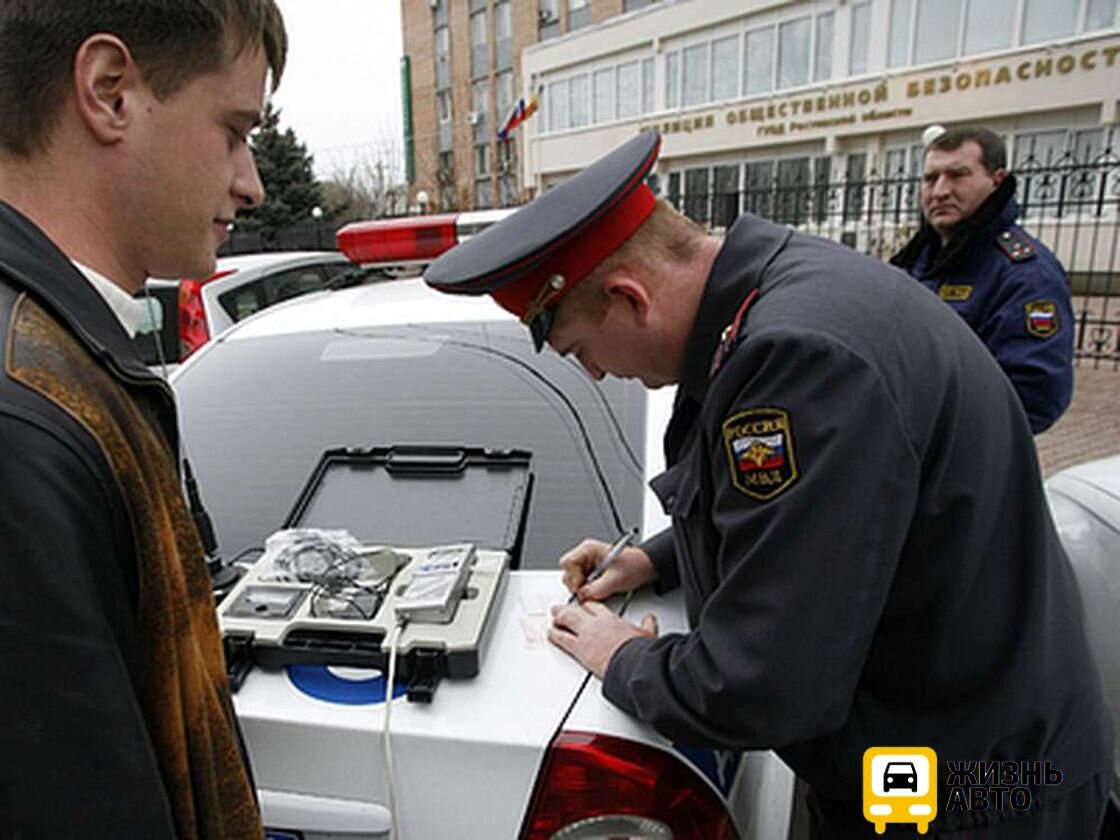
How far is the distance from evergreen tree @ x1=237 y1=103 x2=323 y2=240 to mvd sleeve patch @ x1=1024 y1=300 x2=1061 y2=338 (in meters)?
24.9

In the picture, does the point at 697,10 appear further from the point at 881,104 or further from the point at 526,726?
the point at 526,726

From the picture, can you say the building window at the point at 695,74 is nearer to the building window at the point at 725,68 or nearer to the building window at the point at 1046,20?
the building window at the point at 725,68

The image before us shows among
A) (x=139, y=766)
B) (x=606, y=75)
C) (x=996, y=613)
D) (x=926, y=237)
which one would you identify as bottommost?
(x=996, y=613)

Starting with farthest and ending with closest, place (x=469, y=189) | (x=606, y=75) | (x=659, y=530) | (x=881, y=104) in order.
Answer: (x=469, y=189) → (x=606, y=75) → (x=881, y=104) → (x=659, y=530)

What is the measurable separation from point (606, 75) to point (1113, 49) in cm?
1422

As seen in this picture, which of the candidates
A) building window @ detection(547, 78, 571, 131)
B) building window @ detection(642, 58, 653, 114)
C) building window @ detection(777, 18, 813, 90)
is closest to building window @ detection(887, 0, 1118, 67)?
building window @ detection(777, 18, 813, 90)

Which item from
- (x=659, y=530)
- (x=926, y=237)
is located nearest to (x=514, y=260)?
(x=659, y=530)

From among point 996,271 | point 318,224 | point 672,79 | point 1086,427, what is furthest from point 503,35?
point 996,271

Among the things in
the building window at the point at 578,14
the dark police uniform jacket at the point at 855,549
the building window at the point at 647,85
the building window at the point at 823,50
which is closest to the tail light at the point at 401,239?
the dark police uniform jacket at the point at 855,549

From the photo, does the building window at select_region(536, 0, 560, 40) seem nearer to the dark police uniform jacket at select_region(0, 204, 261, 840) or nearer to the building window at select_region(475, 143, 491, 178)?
the building window at select_region(475, 143, 491, 178)

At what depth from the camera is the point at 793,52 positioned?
20453 mm

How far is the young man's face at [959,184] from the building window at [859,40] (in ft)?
61.1

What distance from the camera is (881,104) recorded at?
18531mm

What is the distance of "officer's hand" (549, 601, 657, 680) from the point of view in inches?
46.2
